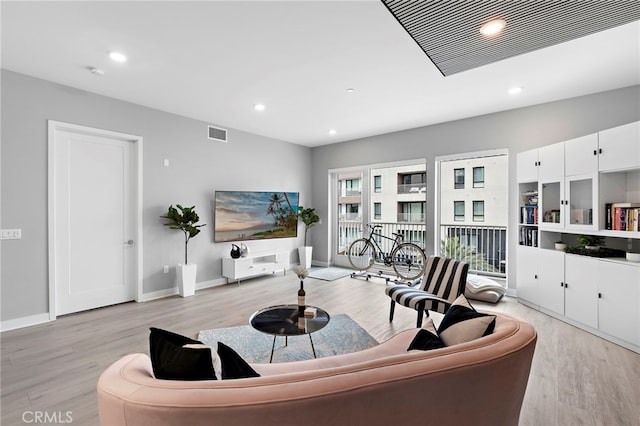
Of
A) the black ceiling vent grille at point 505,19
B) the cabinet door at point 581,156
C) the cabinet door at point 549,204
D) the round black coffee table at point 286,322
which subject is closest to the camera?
the black ceiling vent grille at point 505,19

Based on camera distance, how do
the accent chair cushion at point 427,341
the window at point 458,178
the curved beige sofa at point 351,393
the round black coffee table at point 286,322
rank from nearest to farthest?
the curved beige sofa at point 351,393 → the accent chair cushion at point 427,341 → the round black coffee table at point 286,322 → the window at point 458,178

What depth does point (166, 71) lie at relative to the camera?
3.19m

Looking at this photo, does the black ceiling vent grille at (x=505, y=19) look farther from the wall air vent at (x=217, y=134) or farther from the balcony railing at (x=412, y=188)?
the wall air vent at (x=217, y=134)

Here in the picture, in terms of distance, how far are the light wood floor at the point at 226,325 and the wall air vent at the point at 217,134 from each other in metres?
2.69

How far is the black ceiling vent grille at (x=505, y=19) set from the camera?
1.81 m

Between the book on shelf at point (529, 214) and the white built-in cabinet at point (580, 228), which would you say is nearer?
the white built-in cabinet at point (580, 228)

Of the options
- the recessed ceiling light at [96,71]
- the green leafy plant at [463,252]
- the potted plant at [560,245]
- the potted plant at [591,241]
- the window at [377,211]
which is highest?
the recessed ceiling light at [96,71]

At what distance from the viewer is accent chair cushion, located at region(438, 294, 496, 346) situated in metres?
1.34

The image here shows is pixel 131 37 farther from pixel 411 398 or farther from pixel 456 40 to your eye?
pixel 411 398

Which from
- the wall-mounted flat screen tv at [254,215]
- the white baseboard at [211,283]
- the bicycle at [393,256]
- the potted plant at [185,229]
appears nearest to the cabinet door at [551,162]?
the bicycle at [393,256]

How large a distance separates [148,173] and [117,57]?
182cm

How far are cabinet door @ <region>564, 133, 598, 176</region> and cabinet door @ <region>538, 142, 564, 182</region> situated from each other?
0.06 meters

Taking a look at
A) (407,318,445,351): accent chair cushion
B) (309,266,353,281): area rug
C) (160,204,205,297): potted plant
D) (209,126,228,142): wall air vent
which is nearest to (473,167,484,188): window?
(309,266,353,281): area rug

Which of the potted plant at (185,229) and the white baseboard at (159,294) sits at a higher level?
the potted plant at (185,229)
